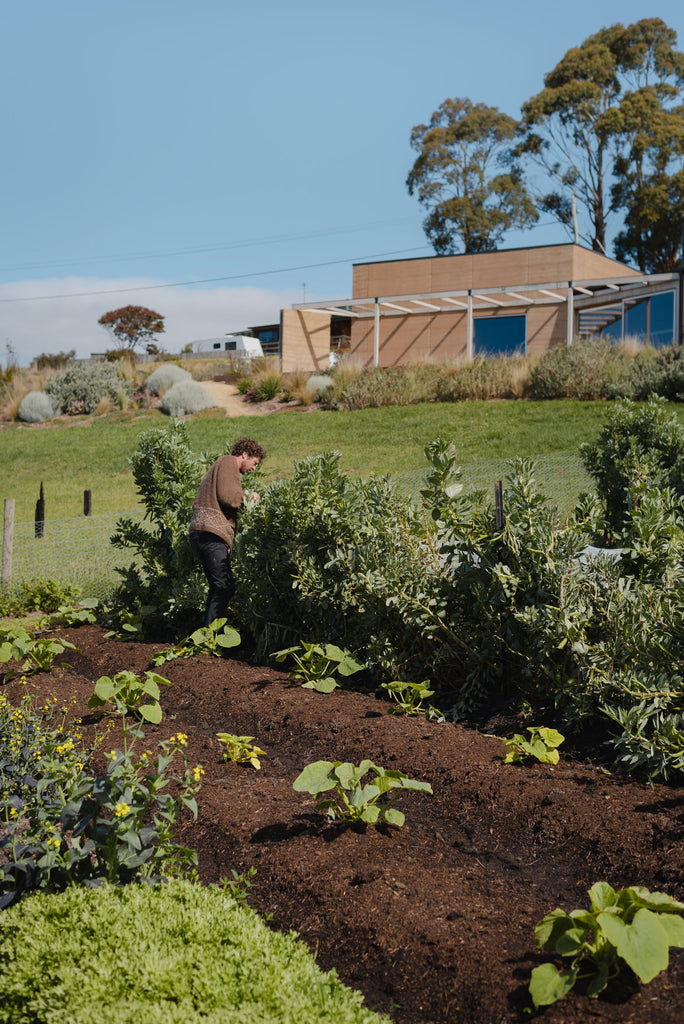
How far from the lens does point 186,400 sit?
79.8 ft

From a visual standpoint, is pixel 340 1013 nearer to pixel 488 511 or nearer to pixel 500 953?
pixel 500 953

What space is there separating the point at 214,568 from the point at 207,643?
20.6 inches

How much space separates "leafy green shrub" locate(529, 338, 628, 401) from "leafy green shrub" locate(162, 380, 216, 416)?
912 cm

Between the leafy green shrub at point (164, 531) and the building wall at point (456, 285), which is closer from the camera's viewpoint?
the leafy green shrub at point (164, 531)

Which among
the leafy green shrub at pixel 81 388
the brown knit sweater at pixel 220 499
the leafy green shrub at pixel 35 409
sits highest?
the leafy green shrub at pixel 81 388

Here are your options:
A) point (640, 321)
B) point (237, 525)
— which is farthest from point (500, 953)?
point (640, 321)

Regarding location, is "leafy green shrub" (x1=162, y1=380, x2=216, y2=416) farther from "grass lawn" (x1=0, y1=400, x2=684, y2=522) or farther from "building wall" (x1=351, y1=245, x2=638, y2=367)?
"building wall" (x1=351, y1=245, x2=638, y2=367)

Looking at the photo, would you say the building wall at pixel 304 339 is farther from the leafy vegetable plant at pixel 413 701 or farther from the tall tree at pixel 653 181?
the leafy vegetable plant at pixel 413 701

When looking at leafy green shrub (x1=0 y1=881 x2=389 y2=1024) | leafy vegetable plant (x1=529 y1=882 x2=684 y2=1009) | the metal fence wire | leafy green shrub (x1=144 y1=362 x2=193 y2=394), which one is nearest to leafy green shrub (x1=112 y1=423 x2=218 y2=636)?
the metal fence wire

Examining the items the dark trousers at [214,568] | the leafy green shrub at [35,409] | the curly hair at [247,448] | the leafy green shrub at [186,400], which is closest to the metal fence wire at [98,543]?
the dark trousers at [214,568]

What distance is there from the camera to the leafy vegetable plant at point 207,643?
5.97 metres

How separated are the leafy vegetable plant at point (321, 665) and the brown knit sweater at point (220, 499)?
117cm

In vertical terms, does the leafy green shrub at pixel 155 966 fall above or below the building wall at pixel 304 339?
below

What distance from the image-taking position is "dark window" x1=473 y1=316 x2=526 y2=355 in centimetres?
3066
